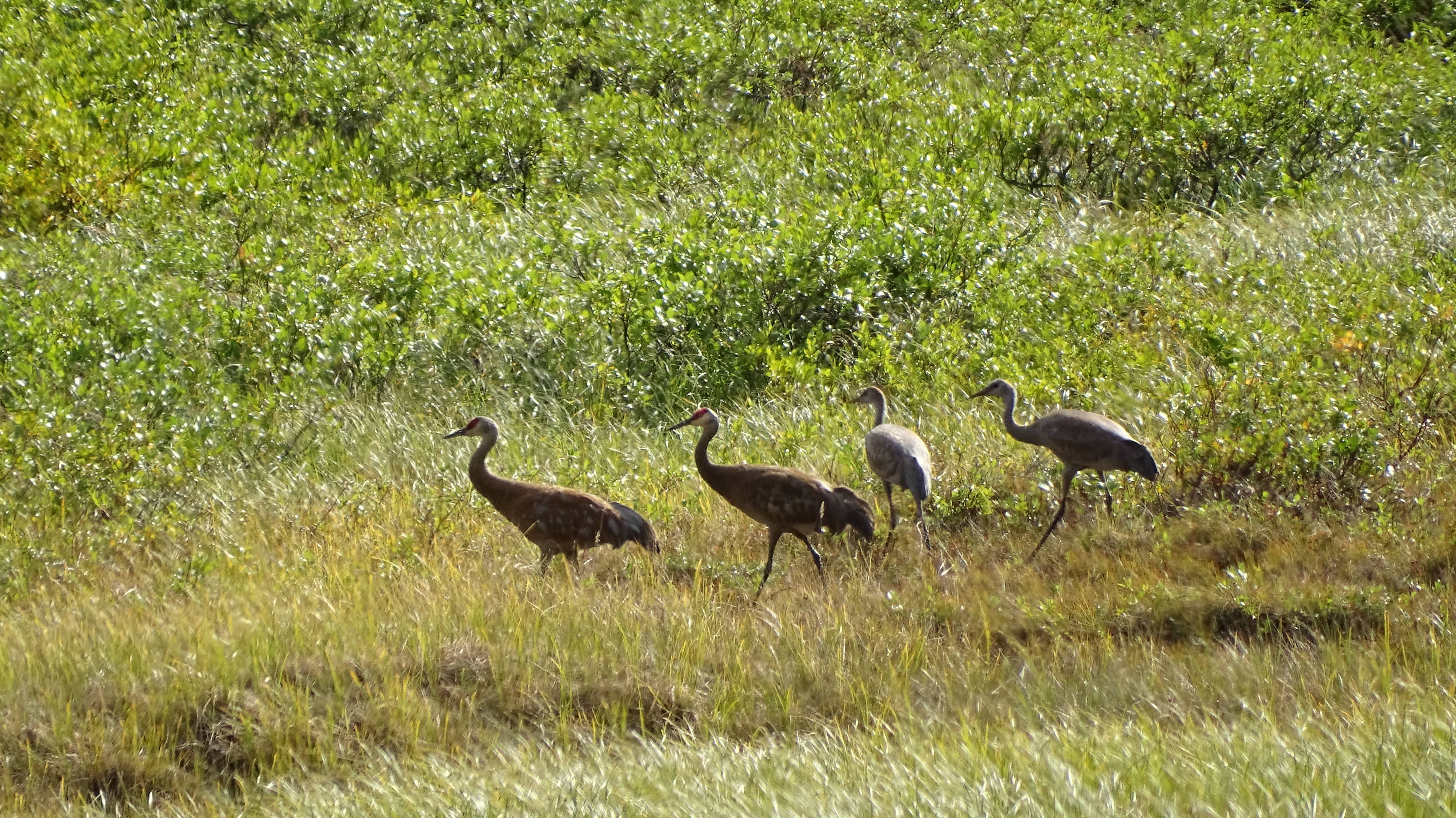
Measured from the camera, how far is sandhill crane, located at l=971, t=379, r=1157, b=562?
8.05 meters

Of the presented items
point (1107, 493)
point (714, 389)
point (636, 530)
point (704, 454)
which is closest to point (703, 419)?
point (704, 454)

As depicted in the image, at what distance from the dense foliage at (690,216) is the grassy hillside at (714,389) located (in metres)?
0.06

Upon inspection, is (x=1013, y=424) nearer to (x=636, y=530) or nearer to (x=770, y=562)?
(x=770, y=562)

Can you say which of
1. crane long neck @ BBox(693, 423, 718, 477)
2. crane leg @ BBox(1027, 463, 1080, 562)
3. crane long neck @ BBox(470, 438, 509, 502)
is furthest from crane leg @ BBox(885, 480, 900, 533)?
crane long neck @ BBox(470, 438, 509, 502)

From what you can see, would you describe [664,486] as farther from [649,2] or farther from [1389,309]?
[649,2]

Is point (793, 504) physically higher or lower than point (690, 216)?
higher

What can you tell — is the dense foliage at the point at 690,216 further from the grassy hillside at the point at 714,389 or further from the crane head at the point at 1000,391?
the crane head at the point at 1000,391

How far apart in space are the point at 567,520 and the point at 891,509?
1759 mm

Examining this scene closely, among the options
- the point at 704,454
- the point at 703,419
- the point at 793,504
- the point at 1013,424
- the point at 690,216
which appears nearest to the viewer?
the point at 793,504

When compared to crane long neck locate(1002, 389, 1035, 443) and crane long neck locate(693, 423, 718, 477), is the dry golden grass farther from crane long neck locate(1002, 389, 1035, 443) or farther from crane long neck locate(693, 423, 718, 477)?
crane long neck locate(693, 423, 718, 477)

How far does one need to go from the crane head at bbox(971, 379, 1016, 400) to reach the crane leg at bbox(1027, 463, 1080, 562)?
26.5 inches

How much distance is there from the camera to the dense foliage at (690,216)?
10023 millimetres

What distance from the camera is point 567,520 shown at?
26.3 ft

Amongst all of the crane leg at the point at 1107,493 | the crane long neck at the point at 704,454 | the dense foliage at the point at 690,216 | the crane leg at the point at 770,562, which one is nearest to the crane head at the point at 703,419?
the crane long neck at the point at 704,454
